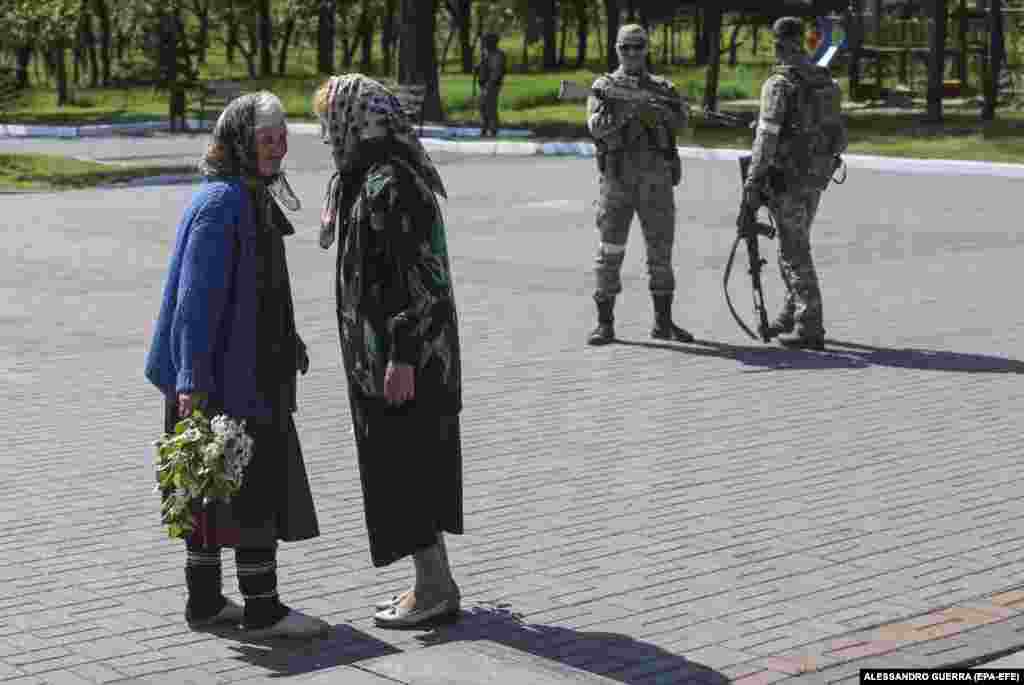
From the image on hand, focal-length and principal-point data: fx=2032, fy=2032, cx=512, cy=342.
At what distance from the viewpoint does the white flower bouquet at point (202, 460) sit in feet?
20.0

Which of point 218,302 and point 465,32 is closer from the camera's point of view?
point 218,302

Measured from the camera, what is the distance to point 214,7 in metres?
64.1

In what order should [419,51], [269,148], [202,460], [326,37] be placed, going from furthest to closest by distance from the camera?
[326,37] → [419,51] → [269,148] → [202,460]

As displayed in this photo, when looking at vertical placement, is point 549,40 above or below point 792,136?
below

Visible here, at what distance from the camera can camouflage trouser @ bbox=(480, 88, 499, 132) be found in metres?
34.9

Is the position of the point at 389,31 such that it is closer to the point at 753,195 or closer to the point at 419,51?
the point at 419,51

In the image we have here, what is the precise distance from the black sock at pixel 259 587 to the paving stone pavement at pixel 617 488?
0.09 meters

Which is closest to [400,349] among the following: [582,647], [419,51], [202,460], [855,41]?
[202,460]

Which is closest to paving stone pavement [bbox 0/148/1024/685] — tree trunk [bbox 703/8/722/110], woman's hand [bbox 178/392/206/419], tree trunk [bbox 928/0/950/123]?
woman's hand [bbox 178/392/206/419]

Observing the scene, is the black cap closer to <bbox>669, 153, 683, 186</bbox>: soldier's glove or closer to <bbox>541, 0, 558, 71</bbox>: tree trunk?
<bbox>669, 153, 683, 186</bbox>: soldier's glove

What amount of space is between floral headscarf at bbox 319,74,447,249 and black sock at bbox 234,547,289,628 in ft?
4.06

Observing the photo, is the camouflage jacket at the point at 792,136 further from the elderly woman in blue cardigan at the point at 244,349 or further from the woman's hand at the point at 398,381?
the woman's hand at the point at 398,381

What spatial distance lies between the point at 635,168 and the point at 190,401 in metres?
6.49

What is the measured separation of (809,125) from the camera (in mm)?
12102
